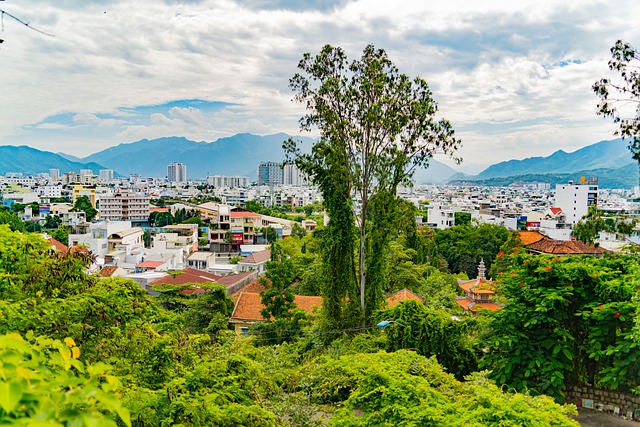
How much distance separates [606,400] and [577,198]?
56.1 metres

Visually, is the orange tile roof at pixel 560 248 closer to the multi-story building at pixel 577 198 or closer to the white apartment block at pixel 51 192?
the multi-story building at pixel 577 198

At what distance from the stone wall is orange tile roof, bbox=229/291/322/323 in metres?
9.52

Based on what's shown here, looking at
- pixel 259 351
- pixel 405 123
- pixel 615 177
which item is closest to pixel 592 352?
pixel 259 351

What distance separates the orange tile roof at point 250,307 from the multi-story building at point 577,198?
4602 centimetres

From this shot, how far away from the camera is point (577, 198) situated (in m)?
56.7

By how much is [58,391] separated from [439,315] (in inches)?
364

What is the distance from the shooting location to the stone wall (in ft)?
24.1

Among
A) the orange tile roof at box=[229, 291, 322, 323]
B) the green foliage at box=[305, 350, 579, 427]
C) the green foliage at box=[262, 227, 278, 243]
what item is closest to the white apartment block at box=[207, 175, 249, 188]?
the green foliage at box=[262, 227, 278, 243]

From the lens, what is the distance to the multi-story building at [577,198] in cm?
5572

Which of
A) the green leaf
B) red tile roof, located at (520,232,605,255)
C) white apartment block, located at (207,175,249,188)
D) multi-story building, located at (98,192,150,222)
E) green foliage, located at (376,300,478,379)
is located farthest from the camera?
white apartment block, located at (207,175,249,188)

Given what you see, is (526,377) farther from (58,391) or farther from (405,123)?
(58,391)

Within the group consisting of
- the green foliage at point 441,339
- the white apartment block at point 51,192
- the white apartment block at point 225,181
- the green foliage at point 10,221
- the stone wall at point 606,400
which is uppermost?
the white apartment block at point 225,181

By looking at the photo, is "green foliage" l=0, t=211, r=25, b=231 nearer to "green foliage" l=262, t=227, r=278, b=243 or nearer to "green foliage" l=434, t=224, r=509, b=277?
"green foliage" l=262, t=227, r=278, b=243

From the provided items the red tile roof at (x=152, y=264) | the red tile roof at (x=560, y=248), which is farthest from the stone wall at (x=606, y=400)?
the red tile roof at (x=152, y=264)
